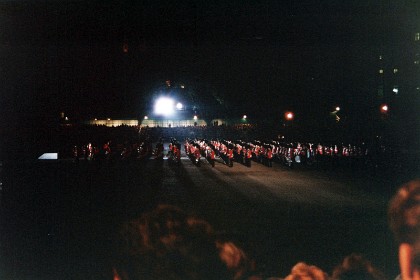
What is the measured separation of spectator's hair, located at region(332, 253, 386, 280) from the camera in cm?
507

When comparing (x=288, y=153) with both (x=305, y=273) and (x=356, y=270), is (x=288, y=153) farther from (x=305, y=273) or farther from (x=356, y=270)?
(x=305, y=273)

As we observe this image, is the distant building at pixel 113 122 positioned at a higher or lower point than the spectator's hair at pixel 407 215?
higher

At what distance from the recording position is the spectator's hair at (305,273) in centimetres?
498

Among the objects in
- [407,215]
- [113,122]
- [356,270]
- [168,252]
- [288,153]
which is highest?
[113,122]

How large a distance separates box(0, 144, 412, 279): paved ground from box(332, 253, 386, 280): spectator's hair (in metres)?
0.19

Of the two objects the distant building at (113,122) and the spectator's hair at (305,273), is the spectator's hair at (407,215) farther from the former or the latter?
the distant building at (113,122)

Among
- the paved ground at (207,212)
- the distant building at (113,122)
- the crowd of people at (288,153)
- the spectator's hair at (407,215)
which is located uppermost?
the distant building at (113,122)

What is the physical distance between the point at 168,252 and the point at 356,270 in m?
2.59

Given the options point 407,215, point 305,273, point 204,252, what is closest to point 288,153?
point 204,252

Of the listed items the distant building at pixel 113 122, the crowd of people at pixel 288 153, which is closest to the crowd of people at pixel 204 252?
the crowd of people at pixel 288 153

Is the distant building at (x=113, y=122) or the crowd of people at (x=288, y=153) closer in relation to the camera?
the crowd of people at (x=288, y=153)

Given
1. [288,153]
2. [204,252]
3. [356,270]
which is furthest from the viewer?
[288,153]

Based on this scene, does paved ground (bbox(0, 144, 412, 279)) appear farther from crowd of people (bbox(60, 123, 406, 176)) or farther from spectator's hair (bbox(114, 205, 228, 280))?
crowd of people (bbox(60, 123, 406, 176))

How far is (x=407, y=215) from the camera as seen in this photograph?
346cm
